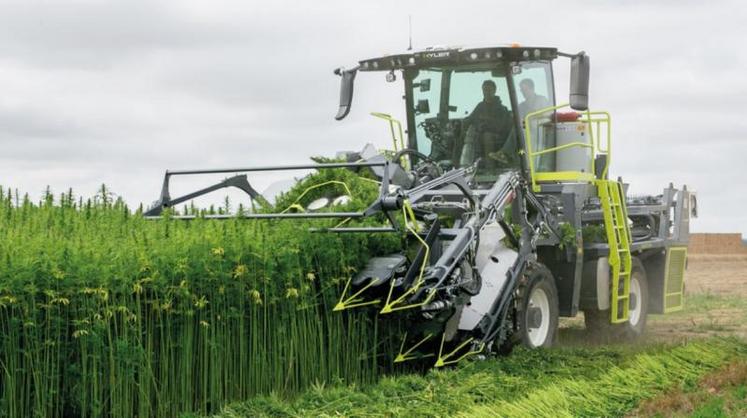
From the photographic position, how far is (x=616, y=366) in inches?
389

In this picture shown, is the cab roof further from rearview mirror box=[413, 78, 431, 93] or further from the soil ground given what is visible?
the soil ground

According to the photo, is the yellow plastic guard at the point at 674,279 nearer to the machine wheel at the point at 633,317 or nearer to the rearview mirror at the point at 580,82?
the machine wheel at the point at 633,317

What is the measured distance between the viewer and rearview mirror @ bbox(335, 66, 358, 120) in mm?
11945

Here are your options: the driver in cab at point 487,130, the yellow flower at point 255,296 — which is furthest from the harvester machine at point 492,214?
the yellow flower at point 255,296

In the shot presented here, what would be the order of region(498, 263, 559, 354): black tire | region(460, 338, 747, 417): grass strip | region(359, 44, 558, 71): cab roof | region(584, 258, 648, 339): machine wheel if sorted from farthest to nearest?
region(584, 258, 648, 339): machine wheel → region(359, 44, 558, 71): cab roof → region(498, 263, 559, 354): black tire → region(460, 338, 747, 417): grass strip

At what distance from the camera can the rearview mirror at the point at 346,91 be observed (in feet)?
39.2

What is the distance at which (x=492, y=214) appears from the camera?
1034 cm

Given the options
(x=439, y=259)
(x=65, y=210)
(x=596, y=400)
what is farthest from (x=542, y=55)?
(x=65, y=210)

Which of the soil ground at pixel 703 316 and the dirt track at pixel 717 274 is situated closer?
the soil ground at pixel 703 316

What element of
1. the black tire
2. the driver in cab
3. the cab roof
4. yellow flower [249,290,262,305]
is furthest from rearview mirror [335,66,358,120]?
yellow flower [249,290,262,305]

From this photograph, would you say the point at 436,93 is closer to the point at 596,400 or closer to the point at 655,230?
the point at 655,230

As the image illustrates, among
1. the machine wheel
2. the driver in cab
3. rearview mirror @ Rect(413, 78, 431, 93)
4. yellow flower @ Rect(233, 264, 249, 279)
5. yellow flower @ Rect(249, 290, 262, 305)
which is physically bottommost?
the machine wheel

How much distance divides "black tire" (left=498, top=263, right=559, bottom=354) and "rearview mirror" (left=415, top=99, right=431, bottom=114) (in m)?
2.50

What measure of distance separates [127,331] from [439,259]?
299cm
